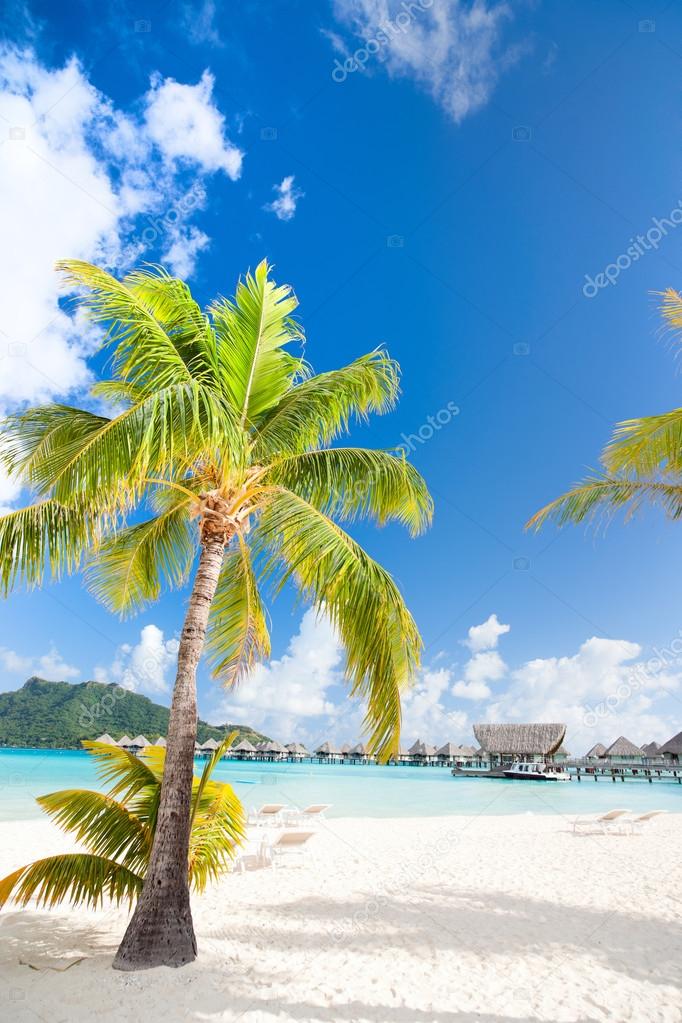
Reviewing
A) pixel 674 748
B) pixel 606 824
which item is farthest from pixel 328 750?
pixel 606 824

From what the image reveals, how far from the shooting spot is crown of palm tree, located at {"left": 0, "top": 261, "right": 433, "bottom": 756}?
4645 millimetres

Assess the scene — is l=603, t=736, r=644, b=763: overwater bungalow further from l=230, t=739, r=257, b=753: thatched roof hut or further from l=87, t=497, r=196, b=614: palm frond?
l=87, t=497, r=196, b=614: palm frond

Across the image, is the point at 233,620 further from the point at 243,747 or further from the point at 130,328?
the point at 243,747

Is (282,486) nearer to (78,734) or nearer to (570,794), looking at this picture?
(570,794)

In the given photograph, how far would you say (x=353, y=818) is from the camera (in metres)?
19.7

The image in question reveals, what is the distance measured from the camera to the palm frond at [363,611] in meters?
5.08

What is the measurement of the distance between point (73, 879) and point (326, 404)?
474 cm

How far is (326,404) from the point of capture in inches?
247

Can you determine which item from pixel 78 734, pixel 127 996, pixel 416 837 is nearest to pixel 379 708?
pixel 127 996

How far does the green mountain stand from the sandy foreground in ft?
184

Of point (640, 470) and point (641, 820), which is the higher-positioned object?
point (640, 470)

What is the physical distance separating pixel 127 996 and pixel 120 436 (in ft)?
13.0

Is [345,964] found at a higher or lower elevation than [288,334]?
lower

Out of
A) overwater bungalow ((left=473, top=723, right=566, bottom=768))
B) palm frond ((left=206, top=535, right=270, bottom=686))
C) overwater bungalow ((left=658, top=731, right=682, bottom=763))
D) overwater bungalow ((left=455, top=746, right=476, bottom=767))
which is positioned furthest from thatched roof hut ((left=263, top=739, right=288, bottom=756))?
palm frond ((left=206, top=535, right=270, bottom=686))
